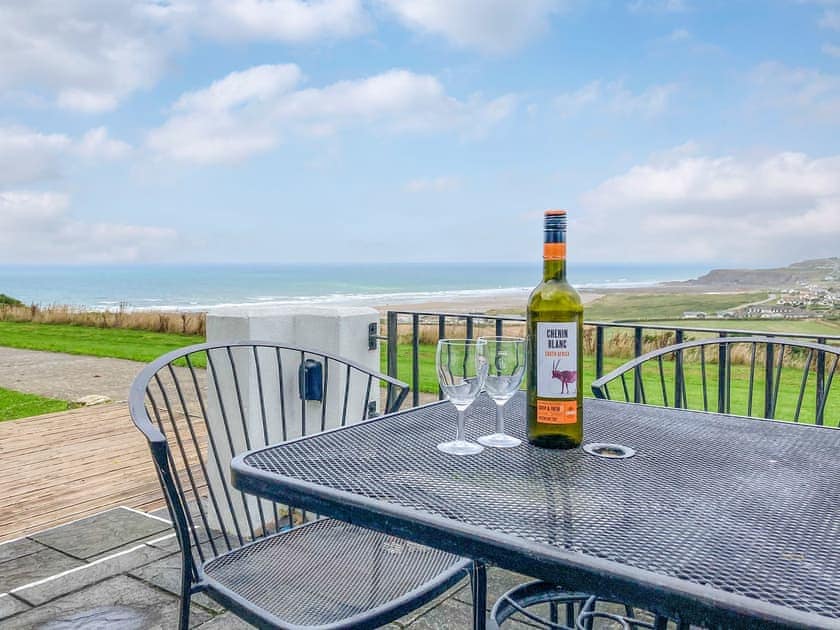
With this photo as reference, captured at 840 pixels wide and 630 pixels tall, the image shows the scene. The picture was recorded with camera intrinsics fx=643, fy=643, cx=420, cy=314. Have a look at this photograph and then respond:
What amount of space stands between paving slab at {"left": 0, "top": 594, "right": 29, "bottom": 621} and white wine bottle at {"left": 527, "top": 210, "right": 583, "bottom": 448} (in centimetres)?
193

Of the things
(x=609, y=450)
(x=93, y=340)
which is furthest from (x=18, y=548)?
(x=93, y=340)

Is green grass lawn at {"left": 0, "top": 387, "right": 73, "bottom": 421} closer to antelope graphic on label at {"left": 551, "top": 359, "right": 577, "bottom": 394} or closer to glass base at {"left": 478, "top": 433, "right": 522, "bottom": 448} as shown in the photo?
glass base at {"left": 478, "top": 433, "right": 522, "bottom": 448}

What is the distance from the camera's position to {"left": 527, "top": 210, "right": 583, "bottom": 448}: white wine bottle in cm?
112

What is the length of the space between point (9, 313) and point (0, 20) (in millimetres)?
6780

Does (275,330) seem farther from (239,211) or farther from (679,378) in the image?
(239,211)

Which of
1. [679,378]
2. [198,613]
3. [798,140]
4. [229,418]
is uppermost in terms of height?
[798,140]

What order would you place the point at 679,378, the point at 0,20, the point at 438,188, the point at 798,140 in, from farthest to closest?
1. the point at 438,188
2. the point at 798,140
3. the point at 0,20
4. the point at 679,378

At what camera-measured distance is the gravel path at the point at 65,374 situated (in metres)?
6.52

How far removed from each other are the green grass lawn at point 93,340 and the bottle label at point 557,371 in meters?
8.38

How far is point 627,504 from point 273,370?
1966 millimetres

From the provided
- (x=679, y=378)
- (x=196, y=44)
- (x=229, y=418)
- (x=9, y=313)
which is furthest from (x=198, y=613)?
(x=196, y=44)

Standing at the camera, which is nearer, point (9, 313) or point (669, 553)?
point (669, 553)

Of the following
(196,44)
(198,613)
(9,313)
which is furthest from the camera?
(196,44)

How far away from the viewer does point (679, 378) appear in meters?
2.57
